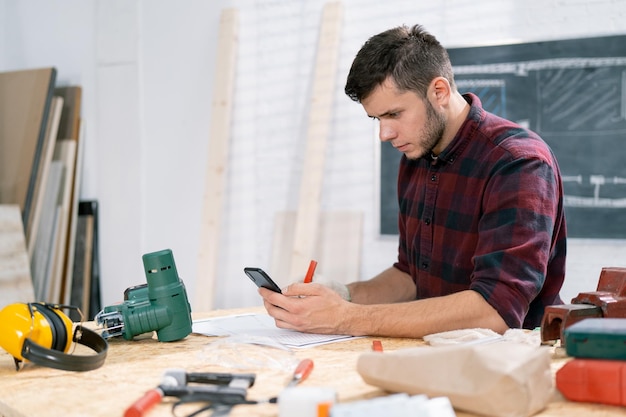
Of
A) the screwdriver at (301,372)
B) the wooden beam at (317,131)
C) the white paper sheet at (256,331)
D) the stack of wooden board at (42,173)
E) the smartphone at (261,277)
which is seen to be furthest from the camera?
the stack of wooden board at (42,173)

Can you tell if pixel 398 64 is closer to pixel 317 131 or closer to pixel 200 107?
pixel 317 131

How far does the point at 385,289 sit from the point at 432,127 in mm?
597

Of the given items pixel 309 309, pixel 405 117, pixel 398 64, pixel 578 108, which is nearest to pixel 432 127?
pixel 405 117

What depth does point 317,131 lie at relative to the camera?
13.3ft

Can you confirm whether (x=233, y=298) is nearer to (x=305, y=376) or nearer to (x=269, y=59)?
(x=269, y=59)

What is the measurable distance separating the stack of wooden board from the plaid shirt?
2690 mm

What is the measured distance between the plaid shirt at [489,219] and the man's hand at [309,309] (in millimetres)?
363

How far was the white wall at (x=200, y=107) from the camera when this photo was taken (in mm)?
4035

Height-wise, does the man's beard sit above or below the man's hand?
above

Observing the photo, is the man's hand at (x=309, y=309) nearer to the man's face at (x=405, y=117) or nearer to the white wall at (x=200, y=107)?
the man's face at (x=405, y=117)

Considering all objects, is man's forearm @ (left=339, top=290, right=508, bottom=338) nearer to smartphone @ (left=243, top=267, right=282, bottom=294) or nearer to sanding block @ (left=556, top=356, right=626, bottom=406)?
smartphone @ (left=243, top=267, right=282, bottom=294)

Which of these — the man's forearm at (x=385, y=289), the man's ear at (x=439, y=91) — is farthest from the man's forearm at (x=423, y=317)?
the man's ear at (x=439, y=91)

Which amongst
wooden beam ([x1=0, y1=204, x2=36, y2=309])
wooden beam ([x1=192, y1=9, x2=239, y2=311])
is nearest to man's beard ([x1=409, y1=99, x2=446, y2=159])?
wooden beam ([x1=192, y1=9, x2=239, y2=311])

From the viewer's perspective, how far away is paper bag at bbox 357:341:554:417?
1.10 metres
